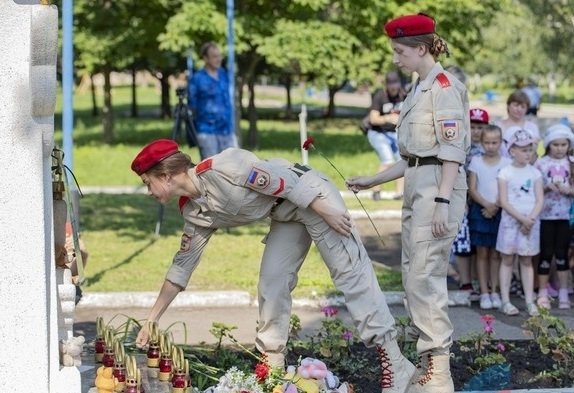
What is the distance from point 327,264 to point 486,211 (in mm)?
3714

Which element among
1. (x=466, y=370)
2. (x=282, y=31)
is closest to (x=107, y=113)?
(x=282, y=31)

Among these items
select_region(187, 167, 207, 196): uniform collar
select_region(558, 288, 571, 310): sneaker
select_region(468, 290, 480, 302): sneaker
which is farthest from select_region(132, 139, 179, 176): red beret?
select_region(558, 288, 571, 310): sneaker

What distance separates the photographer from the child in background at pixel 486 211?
9094 millimetres

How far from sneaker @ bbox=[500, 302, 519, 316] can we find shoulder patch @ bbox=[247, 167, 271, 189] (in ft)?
13.0

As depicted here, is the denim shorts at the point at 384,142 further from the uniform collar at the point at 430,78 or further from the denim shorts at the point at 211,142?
the uniform collar at the point at 430,78

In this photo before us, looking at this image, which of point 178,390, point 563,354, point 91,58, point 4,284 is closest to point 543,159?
point 563,354

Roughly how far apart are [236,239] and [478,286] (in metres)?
3.87

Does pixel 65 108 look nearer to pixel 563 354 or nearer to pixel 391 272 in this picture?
pixel 391 272

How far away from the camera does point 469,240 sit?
9305 millimetres

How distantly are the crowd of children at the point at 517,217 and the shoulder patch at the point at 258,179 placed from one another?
3.96m

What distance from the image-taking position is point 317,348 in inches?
267

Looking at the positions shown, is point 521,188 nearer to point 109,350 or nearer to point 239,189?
point 239,189

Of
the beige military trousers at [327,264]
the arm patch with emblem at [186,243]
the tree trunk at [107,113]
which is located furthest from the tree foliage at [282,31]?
the arm patch with emblem at [186,243]

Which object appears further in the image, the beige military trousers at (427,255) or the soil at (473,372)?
the soil at (473,372)
